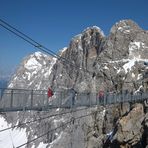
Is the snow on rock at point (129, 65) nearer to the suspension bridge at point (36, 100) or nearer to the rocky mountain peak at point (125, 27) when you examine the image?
the rocky mountain peak at point (125, 27)

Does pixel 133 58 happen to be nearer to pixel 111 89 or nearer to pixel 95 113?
pixel 111 89

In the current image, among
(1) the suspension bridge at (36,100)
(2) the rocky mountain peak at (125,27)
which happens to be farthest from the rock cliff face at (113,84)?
(1) the suspension bridge at (36,100)

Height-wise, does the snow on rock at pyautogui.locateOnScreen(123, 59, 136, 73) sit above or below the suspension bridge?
above

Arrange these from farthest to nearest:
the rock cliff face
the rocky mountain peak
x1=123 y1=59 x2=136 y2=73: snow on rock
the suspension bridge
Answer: the rocky mountain peak, x1=123 y1=59 x2=136 y2=73: snow on rock, the rock cliff face, the suspension bridge

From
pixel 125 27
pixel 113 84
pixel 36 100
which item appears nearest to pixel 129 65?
pixel 113 84

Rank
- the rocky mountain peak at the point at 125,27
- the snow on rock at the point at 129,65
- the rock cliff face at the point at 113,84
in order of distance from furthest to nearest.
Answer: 1. the rocky mountain peak at the point at 125,27
2. the snow on rock at the point at 129,65
3. the rock cliff face at the point at 113,84

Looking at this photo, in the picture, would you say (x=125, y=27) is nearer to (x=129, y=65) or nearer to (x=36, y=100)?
(x=129, y=65)

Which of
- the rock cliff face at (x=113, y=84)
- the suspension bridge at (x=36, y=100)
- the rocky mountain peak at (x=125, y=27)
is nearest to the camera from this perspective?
the suspension bridge at (x=36, y=100)

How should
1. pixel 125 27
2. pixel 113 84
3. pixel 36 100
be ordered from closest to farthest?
pixel 36 100 → pixel 113 84 → pixel 125 27

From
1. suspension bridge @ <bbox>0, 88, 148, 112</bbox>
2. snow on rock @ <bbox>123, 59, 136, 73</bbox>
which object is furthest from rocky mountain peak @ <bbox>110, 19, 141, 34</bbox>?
suspension bridge @ <bbox>0, 88, 148, 112</bbox>

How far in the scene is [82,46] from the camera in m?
168

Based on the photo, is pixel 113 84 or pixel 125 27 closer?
pixel 113 84

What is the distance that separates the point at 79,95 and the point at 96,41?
4733 inches

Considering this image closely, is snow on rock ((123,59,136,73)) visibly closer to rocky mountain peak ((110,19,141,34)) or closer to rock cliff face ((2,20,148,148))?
rock cliff face ((2,20,148,148))
